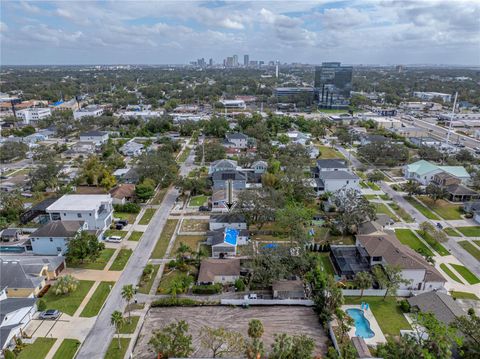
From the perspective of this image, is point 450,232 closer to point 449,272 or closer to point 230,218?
point 449,272

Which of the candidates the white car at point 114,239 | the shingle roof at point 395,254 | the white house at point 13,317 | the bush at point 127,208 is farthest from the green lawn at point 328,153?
the white house at point 13,317

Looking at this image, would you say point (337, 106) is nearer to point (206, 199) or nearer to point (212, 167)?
point (212, 167)

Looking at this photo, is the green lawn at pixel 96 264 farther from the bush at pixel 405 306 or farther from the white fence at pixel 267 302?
the bush at pixel 405 306


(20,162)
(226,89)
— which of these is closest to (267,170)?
(20,162)

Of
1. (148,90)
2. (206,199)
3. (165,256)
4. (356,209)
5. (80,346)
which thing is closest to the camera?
(80,346)

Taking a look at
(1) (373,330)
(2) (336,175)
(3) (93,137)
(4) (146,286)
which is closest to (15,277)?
(4) (146,286)

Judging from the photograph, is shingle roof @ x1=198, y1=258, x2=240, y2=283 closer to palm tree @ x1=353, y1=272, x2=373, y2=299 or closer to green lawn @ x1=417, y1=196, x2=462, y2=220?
palm tree @ x1=353, y1=272, x2=373, y2=299
